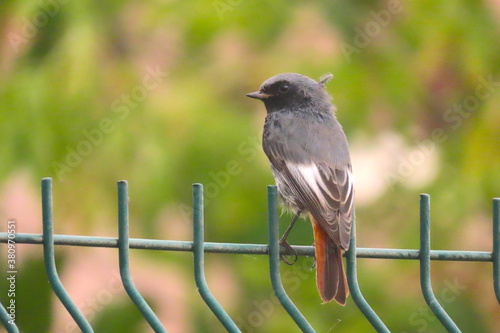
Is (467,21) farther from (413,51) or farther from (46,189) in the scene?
(46,189)

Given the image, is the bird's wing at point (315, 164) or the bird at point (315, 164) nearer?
the bird at point (315, 164)

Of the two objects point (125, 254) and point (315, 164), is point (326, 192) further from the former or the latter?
point (125, 254)

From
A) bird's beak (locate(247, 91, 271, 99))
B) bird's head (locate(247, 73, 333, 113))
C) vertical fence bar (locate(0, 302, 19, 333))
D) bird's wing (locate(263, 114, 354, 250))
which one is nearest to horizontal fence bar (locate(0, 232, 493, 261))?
vertical fence bar (locate(0, 302, 19, 333))

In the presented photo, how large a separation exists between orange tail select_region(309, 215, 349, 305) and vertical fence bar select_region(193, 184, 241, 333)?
82 centimetres

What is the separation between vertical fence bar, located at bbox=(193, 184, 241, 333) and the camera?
Answer: 2749mm

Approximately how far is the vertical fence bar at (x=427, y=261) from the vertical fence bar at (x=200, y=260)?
62 cm

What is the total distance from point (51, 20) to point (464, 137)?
2270 mm

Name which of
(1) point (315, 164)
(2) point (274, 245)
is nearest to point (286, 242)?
(1) point (315, 164)

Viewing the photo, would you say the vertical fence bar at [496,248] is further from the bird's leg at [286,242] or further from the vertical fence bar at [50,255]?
the vertical fence bar at [50,255]

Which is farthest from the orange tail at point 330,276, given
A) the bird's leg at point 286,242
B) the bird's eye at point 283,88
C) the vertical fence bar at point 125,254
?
the bird's eye at point 283,88

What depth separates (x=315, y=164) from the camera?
4.47 metres

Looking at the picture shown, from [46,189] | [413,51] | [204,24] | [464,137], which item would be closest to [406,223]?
[464,137]

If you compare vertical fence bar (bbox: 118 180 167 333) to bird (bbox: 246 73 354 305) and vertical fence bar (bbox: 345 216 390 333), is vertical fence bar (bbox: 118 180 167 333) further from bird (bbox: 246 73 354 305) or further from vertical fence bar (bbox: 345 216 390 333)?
bird (bbox: 246 73 354 305)

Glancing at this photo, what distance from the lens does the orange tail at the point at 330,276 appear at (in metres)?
3.52
